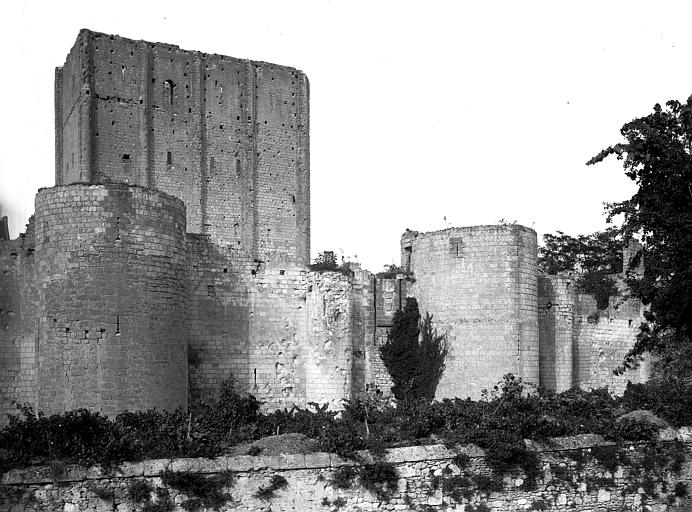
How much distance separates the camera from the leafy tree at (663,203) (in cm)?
2148

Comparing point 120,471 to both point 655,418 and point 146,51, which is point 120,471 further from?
point 146,51

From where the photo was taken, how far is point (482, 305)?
25234 millimetres

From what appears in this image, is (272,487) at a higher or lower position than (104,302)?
lower

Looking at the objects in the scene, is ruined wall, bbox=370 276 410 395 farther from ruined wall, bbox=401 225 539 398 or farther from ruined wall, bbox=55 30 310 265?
ruined wall, bbox=55 30 310 265

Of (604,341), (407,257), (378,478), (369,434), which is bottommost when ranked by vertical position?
(378,478)

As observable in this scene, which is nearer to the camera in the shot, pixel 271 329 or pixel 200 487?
pixel 200 487

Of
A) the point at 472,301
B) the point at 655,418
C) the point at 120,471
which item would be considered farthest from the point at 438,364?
the point at 120,471

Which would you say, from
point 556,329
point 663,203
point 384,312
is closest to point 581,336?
point 556,329

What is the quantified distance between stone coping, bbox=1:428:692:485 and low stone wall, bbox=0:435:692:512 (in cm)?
1

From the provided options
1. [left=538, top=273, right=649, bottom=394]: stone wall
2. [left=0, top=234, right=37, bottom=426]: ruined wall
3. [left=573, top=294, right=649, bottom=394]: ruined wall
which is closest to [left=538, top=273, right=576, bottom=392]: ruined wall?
[left=538, top=273, right=649, bottom=394]: stone wall

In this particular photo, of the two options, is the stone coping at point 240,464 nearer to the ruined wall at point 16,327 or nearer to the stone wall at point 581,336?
the ruined wall at point 16,327

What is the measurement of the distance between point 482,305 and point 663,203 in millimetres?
5205

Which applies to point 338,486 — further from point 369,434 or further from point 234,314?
point 234,314

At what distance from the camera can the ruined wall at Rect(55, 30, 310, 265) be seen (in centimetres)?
4416
